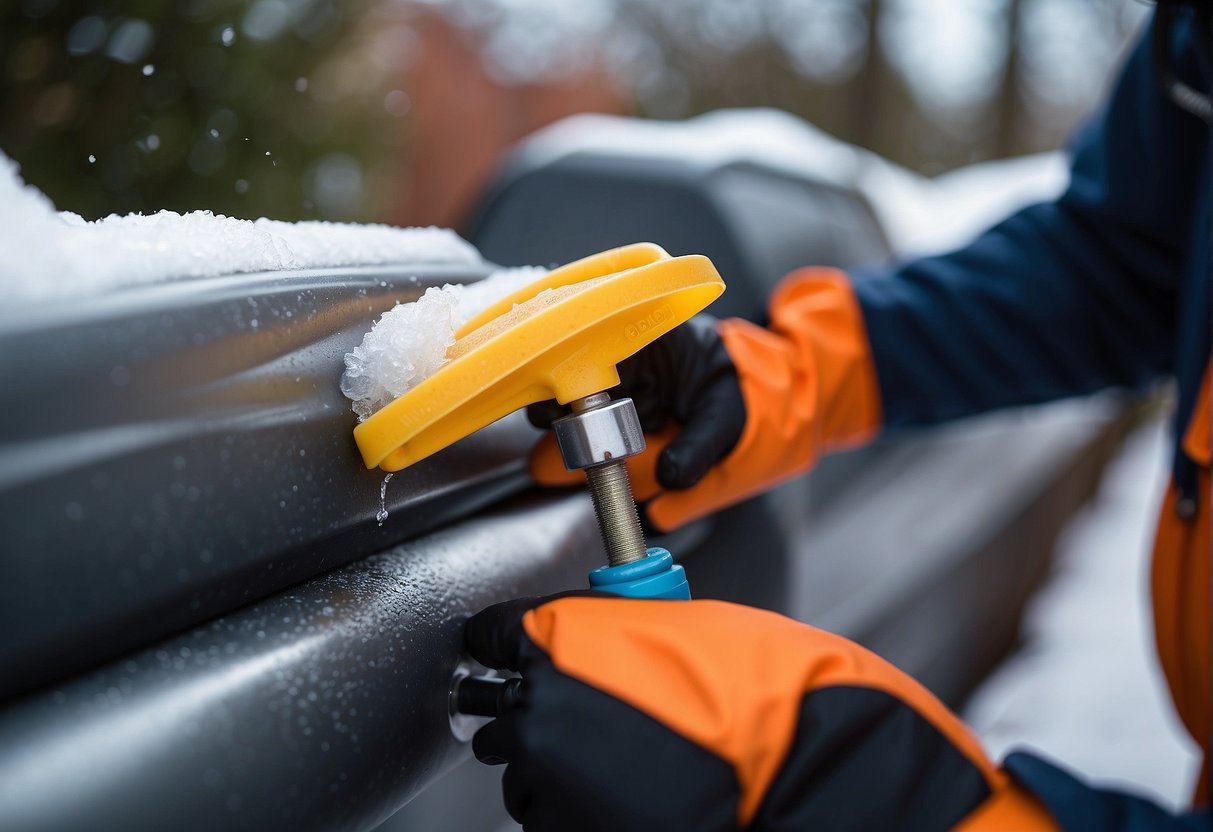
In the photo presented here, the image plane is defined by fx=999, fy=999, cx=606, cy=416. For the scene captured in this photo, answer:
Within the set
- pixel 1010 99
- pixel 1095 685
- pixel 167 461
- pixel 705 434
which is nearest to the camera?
pixel 167 461

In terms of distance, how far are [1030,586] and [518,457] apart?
1.74m

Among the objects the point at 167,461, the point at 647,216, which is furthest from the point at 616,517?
the point at 647,216

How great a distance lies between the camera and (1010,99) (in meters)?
8.50

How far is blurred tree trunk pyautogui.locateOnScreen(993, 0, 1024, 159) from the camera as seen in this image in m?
8.31

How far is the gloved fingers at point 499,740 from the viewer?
537 millimetres

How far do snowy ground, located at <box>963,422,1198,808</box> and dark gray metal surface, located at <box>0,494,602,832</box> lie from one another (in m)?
1.06

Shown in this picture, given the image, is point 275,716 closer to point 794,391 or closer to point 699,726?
point 699,726

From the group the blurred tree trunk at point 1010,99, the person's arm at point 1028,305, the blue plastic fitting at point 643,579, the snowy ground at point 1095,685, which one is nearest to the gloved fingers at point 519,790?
the blue plastic fitting at point 643,579

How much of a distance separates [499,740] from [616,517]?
14 centimetres

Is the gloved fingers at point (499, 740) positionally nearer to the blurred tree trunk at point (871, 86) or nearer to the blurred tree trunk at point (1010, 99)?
the blurred tree trunk at point (871, 86)

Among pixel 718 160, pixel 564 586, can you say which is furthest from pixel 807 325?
pixel 564 586

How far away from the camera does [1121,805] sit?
735mm

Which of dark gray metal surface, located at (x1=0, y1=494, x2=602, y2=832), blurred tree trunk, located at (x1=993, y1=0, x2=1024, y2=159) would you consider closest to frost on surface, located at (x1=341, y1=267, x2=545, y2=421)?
dark gray metal surface, located at (x1=0, y1=494, x2=602, y2=832)

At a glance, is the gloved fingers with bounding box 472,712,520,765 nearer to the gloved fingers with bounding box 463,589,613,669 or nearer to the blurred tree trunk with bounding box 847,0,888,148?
the gloved fingers with bounding box 463,589,613,669
